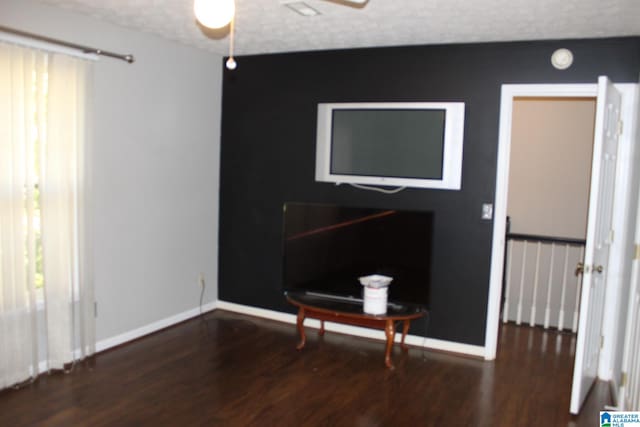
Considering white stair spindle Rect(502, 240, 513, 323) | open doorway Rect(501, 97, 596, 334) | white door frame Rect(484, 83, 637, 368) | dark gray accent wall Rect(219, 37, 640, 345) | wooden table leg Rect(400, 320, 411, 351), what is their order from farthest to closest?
1. white stair spindle Rect(502, 240, 513, 323)
2. open doorway Rect(501, 97, 596, 334)
3. wooden table leg Rect(400, 320, 411, 351)
4. dark gray accent wall Rect(219, 37, 640, 345)
5. white door frame Rect(484, 83, 637, 368)

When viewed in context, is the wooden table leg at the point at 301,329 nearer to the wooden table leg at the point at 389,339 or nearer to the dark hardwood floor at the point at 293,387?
the dark hardwood floor at the point at 293,387

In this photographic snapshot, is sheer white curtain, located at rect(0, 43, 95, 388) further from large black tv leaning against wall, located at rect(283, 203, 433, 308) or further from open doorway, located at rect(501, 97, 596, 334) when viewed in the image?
open doorway, located at rect(501, 97, 596, 334)

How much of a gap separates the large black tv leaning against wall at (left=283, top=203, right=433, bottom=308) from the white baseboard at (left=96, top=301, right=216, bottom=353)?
1039mm

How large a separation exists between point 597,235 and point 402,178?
1.49m

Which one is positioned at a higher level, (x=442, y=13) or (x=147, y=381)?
(x=442, y=13)

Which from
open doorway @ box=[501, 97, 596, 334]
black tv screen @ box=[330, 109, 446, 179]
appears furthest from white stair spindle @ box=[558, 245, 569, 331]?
black tv screen @ box=[330, 109, 446, 179]

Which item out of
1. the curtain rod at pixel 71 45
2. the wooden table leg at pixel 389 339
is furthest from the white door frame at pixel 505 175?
the curtain rod at pixel 71 45

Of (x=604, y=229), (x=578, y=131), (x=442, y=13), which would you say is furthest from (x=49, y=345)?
(x=578, y=131)

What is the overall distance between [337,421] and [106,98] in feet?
9.09

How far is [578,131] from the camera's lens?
5.16 metres

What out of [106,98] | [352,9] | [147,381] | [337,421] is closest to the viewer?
[337,421]

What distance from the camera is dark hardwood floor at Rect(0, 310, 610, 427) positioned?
3.11 meters

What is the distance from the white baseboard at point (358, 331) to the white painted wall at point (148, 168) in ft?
1.09

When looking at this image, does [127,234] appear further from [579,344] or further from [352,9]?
[579,344]
